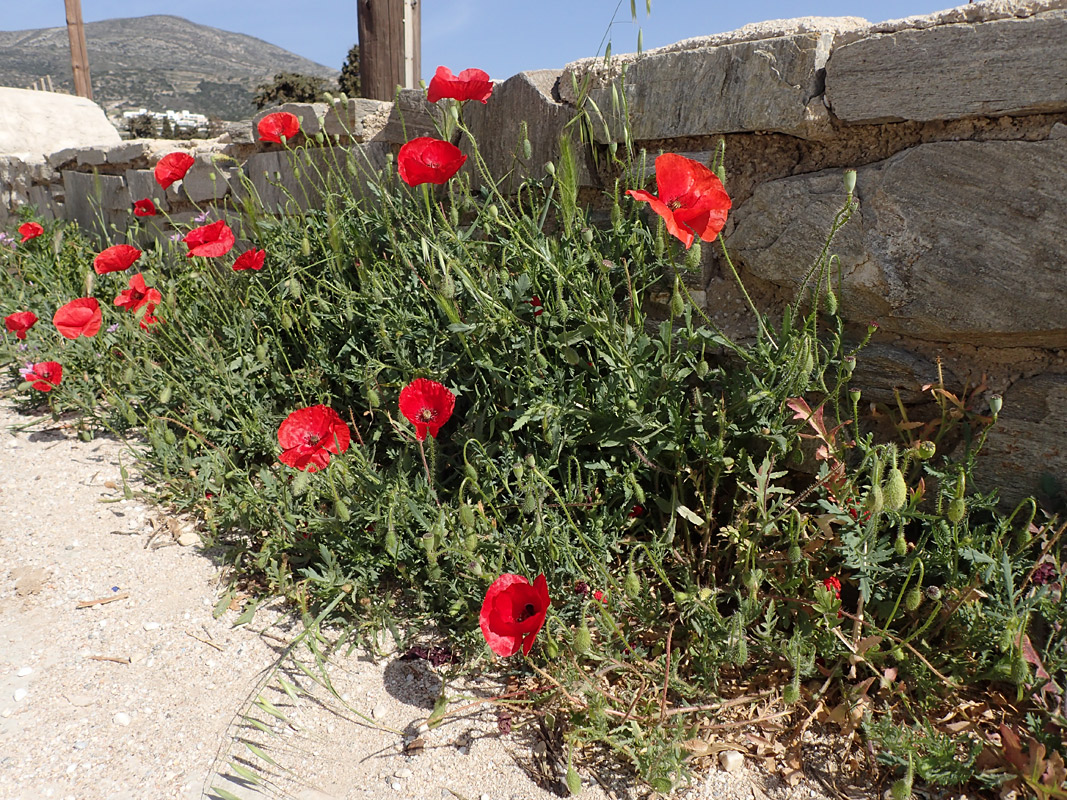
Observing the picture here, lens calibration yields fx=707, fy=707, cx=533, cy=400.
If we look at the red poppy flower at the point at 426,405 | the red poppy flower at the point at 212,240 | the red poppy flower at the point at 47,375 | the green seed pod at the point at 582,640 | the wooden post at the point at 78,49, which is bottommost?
the green seed pod at the point at 582,640

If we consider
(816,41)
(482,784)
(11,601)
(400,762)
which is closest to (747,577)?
(482,784)

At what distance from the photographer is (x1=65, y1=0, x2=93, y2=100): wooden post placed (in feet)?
22.8

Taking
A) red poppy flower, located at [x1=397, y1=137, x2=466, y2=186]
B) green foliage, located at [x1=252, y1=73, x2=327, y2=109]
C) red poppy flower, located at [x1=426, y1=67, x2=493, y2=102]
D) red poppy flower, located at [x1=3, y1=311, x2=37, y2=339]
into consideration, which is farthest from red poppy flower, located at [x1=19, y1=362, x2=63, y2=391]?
green foliage, located at [x1=252, y1=73, x2=327, y2=109]

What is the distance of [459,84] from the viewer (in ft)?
6.85

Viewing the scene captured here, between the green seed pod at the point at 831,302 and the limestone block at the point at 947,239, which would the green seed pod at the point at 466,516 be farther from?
the limestone block at the point at 947,239

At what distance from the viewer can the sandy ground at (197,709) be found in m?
1.44

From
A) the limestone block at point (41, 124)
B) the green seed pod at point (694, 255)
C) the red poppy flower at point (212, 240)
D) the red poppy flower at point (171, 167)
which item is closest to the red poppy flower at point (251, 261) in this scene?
the red poppy flower at point (212, 240)

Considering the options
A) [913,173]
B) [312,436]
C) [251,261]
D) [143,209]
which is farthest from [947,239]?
[143,209]

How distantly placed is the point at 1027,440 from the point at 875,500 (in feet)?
2.15

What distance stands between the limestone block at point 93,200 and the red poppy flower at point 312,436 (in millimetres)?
4056

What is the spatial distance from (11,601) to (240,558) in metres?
0.59

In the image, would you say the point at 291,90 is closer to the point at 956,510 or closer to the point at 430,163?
the point at 430,163

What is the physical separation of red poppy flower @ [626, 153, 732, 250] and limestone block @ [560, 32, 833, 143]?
1.57ft

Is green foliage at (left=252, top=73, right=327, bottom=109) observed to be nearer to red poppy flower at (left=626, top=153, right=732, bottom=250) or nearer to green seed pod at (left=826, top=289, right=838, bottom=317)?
red poppy flower at (left=626, top=153, right=732, bottom=250)
